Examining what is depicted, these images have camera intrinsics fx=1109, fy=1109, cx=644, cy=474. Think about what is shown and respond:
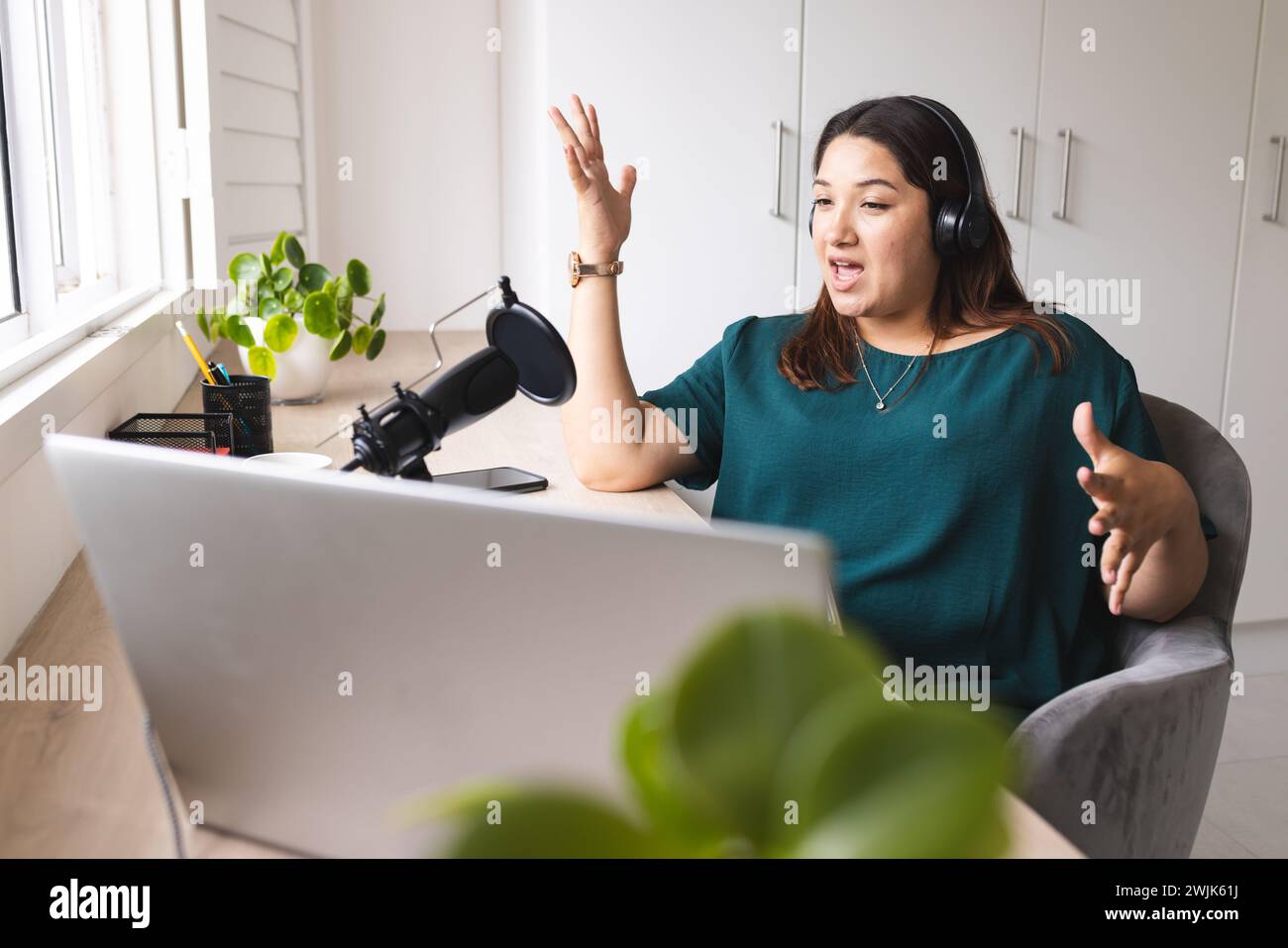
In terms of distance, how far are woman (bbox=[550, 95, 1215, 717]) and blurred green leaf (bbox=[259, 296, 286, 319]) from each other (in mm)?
663

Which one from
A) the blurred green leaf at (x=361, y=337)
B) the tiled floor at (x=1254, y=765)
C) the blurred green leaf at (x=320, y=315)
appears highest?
the blurred green leaf at (x=320, y=315)

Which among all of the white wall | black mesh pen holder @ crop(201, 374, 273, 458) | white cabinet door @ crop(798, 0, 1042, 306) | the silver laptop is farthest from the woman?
the white wall

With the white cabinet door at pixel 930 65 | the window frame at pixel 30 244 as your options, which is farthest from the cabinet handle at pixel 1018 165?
the window frame at pixel 30 244

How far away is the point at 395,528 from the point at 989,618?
3.24ft

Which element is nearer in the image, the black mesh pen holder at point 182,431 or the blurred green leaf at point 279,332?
the black mesh pen holder at point 182,431

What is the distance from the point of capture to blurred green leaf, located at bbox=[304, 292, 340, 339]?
1.83 metres

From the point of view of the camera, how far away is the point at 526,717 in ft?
1.74

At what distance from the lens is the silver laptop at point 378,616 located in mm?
479

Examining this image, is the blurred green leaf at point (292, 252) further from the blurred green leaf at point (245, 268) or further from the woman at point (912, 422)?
the woman at point (912, 422)

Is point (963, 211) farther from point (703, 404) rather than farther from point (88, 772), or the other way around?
point (88, 772)

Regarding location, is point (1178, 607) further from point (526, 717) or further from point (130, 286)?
point (130, 286)

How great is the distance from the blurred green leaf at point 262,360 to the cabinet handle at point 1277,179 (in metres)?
2.30

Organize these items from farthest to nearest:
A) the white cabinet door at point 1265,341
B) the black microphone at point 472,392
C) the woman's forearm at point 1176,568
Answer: the white cabinet door at point 1265,341 < the woman's forearm at point 1176,568 < the black microphone at point 472,392

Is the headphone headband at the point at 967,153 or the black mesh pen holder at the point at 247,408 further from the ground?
the headphone headband at the point at 967,153
